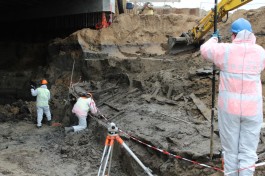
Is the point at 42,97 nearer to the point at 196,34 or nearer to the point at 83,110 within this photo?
the point at 83,110

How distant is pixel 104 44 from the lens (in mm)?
16547

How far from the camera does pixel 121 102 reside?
11000mm

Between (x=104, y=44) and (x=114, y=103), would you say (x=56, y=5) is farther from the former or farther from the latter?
(x=114, y=103)

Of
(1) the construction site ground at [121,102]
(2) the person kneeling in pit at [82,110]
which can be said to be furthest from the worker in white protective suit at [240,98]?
(2) the person kneeling in pit at [82,110]

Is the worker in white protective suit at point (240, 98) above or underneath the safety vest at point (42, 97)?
above

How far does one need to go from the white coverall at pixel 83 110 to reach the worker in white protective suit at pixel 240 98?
6.63 meters

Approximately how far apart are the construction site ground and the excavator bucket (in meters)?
0.27

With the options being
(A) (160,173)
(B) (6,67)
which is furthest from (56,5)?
(A) (160,173)

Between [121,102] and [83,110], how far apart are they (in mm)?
1186

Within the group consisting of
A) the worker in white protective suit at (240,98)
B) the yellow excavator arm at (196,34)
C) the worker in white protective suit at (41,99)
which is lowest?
the worker in white protective suit at (41,99)

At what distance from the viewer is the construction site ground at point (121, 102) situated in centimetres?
718

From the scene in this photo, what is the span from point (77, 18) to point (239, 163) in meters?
16.1

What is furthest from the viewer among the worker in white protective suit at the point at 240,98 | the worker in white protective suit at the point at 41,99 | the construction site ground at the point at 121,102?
the worker in white protective suit at the point at 41,99

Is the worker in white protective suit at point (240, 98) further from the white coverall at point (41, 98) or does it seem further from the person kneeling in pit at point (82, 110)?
the white coverall at point (41, 98)
